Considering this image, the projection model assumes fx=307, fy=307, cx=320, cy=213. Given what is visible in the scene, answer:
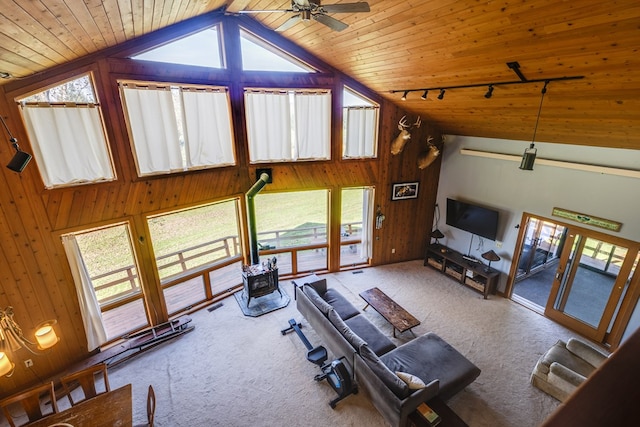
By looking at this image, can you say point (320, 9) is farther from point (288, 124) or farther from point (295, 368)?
point (295, 368)

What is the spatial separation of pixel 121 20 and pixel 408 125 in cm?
570

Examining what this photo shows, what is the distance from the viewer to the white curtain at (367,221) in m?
7.62

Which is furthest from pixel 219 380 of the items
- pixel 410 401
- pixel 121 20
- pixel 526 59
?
pixel 526 59

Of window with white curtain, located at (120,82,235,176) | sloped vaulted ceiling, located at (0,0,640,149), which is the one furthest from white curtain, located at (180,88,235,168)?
sloped vaulted ceiling, located at (0,0,640,149)

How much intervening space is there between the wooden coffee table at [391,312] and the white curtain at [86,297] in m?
4.74

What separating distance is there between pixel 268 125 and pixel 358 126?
6.70 feet

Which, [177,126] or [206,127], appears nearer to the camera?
[177,126]

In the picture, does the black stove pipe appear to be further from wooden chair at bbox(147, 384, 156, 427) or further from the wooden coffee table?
wooden chair at bbox(147, 384, 156, 427)

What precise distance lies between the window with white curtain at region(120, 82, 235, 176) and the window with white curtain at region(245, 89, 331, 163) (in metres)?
0.53

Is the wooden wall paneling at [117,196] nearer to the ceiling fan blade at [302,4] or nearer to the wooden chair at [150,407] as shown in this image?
the wooden chair at [150,407]

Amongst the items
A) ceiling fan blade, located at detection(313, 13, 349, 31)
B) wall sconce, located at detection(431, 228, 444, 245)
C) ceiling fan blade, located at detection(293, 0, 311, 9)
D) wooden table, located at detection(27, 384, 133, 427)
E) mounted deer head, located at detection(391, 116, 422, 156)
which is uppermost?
ceiling fan blade, located at detection(293, 0, 311, 9)

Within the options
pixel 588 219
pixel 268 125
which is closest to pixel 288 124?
pixel 268 125

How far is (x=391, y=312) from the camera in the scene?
580cm

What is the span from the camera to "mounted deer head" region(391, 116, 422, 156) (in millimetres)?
6844
